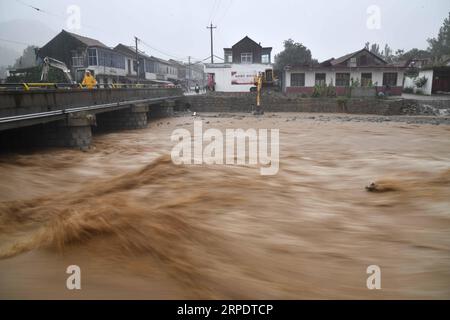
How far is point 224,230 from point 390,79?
3868cm

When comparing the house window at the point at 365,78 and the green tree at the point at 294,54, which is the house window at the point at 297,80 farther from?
the green tree at the point at 294,54

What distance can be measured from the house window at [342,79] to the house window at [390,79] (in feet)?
13.6

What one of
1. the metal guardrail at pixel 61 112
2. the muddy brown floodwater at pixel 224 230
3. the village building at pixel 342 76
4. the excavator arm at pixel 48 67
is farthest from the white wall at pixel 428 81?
the excavator arm at pixel 48 67

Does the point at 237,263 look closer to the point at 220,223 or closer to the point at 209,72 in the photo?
the point at 220,223

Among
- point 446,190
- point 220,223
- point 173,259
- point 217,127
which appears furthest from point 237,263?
point 217,127

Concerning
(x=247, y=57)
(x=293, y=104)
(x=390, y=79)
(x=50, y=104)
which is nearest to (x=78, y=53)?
(x=247, y=57)

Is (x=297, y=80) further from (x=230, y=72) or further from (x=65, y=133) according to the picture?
(x=65, y=133)

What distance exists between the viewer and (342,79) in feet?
125

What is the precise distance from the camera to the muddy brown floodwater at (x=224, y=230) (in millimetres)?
3947

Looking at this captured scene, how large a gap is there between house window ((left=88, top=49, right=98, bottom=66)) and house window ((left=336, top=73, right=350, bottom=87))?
2822 centimetres

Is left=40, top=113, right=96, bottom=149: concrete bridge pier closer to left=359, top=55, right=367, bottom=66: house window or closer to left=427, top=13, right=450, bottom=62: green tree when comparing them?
left=359, top=55, right=367, bottom=66: house window

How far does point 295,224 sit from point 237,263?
1.69 meters

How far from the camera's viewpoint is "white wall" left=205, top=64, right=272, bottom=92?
41.3 metres

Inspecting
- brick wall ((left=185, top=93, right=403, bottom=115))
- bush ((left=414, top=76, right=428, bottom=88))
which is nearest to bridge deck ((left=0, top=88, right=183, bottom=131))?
brick wall ((left=185, top=93, right=403, bottom=115))
